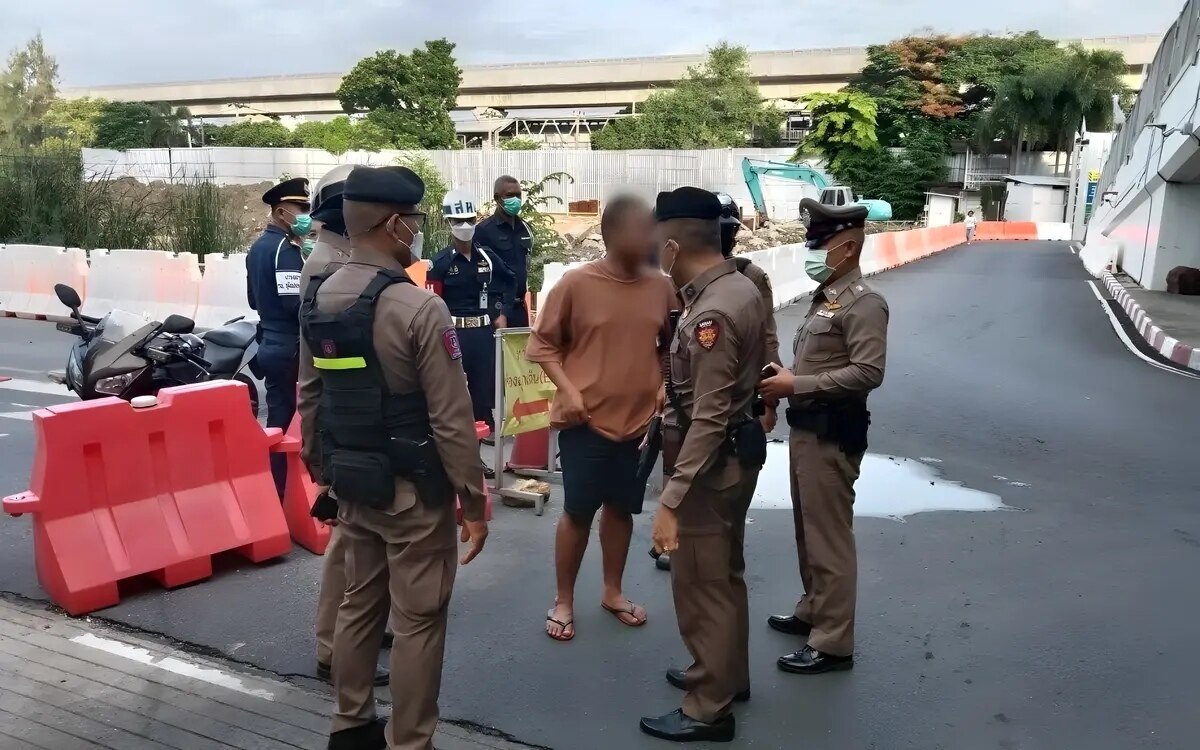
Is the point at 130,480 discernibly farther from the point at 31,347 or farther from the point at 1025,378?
the point at 1025,378

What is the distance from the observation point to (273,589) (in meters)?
4.50

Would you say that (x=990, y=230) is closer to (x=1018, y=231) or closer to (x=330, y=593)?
(x=1018, y=231)

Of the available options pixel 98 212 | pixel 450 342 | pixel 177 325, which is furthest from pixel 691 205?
pixel 98 212

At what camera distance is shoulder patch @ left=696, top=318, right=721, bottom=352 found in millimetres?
3012

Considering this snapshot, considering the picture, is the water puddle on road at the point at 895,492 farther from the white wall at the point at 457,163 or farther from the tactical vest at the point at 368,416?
the white wall at the point at 457,163

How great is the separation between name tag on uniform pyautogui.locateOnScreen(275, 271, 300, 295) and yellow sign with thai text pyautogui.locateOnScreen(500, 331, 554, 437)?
1.36 meters

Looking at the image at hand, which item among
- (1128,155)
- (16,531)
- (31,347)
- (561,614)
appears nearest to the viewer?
(561,614)

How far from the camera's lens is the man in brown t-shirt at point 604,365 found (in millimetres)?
3867

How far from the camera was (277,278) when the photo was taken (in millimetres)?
5023

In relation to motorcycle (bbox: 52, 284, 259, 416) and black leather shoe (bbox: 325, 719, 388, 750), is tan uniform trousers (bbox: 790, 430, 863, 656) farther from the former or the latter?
motorcycle (bbox: 52, 284, 259, 416)

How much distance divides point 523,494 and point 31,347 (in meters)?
8.72

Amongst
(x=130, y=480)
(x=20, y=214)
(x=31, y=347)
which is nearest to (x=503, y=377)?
(x=130, y=480)

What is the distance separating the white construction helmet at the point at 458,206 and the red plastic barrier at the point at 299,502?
2.20 m

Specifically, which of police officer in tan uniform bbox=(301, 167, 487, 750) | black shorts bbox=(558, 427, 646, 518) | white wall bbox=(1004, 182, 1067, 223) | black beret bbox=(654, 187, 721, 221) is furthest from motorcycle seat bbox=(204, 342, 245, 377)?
white wall bbox=(1004, 182, 1067, 223)
